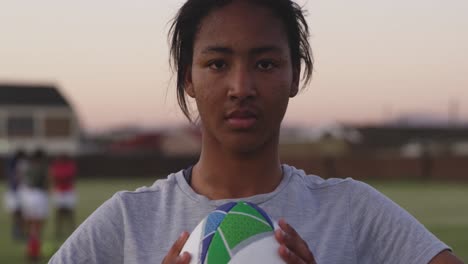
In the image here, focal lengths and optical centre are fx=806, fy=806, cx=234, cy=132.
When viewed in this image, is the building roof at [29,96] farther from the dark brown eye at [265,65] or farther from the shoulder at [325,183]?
the dark brown eye at [265,65]

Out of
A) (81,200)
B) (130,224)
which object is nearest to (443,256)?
(130,224)

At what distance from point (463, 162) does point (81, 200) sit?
24.1 metres

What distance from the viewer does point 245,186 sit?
8.38ft

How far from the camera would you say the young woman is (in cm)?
239

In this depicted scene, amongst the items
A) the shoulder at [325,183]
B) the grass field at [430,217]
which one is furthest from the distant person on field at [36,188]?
the shoulder at [325,183]

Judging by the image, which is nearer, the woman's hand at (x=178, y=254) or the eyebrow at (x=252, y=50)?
the woman's hand at (x=178, y=254)

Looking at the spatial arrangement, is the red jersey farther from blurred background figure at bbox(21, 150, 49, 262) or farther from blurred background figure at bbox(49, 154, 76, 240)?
blurred background figure at bbox(21, 150, 49, 262)

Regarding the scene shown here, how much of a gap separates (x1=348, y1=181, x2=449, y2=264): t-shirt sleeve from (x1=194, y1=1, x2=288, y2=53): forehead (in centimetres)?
58

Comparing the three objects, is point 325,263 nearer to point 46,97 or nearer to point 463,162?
point 463,162

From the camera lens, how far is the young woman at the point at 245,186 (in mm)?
2395

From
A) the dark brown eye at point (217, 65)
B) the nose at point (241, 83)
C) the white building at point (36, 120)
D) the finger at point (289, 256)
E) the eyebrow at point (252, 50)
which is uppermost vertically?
the eyebrow at point (252, 50)

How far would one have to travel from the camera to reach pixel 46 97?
78188 mm

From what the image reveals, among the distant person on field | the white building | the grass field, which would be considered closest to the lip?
the grass field

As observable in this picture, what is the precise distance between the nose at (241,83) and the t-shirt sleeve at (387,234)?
Answer: 0.54 m
